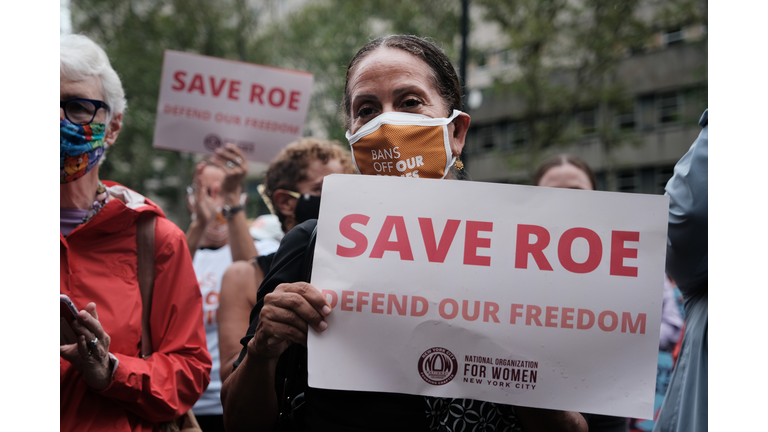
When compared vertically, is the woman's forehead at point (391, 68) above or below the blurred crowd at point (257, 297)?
above

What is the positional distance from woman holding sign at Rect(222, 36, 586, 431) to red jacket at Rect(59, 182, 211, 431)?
0.50 meters

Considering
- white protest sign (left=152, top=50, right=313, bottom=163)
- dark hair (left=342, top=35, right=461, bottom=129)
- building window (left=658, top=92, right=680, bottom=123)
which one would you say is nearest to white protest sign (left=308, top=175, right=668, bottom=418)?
dark hair (left=342, top=35, right=461, bottom=129)

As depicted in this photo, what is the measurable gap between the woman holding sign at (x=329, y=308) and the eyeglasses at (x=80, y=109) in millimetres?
1021

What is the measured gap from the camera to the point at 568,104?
23375 millimetres

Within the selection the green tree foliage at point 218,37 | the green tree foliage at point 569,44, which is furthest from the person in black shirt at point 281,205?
the green tree foliage at point 569,44

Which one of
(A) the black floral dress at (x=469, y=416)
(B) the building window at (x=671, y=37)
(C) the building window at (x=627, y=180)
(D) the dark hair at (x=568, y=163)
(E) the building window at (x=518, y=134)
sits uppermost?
(B) the building window at (x=671, y=37)

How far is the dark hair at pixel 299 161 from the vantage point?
3.65 meters

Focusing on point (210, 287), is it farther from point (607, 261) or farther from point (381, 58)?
point (607, 261)

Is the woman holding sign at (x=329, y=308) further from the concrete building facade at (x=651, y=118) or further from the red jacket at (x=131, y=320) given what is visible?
the concrete building facade at (x=651, y=118)

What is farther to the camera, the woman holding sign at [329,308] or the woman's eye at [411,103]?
the woman's eye at [411,103]

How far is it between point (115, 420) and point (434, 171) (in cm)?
145

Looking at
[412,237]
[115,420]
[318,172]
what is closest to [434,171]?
[412,237]

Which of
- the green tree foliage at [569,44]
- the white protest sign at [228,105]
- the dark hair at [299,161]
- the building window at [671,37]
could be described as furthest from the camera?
the building window at [671,37]

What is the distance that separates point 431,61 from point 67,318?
4.75 ft
